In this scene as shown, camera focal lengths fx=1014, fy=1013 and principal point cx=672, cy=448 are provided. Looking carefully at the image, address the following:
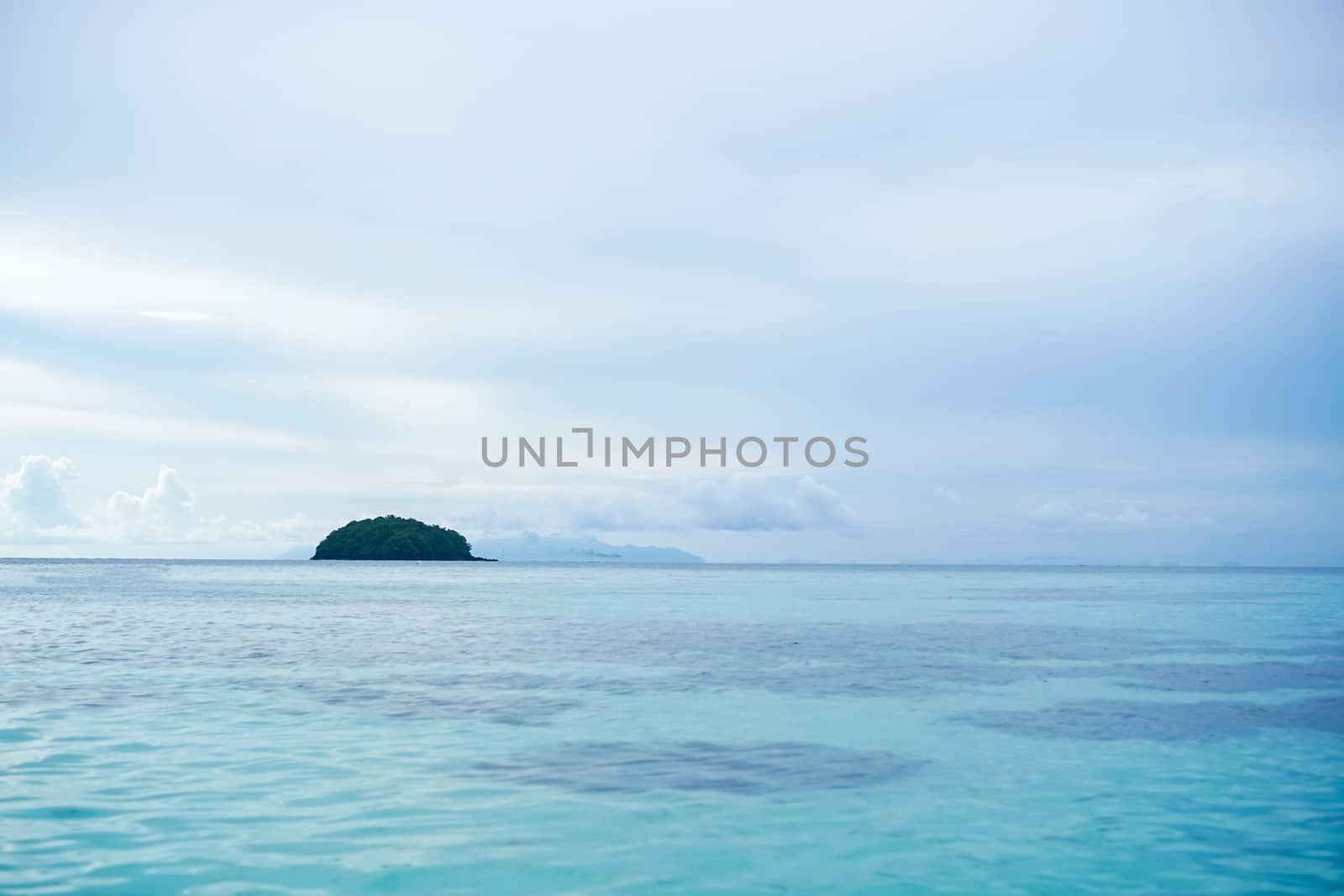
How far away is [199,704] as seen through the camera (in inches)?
824

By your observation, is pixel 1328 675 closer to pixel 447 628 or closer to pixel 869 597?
pixel 447 628

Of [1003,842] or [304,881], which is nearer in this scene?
[304,881]

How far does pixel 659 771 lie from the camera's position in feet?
50.9

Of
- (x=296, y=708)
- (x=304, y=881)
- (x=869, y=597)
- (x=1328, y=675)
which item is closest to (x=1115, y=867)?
(x=304, y=881)

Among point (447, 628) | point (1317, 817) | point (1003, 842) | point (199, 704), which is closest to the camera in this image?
point (1003, 842)

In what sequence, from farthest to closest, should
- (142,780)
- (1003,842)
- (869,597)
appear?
(869,597), (142,780), (1003,842)

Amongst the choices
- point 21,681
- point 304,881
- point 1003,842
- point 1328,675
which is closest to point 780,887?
point 1003,842

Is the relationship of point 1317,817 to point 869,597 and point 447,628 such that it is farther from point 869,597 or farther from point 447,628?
point 869,597

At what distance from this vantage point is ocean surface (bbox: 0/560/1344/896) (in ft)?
36.8

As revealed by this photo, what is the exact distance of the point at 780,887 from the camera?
10.7 meters

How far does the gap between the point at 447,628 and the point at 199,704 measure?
22.5m

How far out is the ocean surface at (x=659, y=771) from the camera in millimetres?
11203

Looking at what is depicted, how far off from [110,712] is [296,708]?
339cm

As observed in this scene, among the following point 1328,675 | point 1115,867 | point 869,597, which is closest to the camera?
point 1115,867
